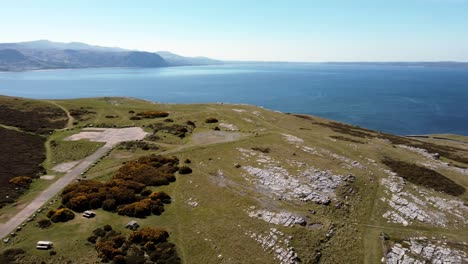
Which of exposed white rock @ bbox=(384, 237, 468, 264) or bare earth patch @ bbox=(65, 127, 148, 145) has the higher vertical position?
bare earth patch @ bbox=(65, 127, 148, 145)

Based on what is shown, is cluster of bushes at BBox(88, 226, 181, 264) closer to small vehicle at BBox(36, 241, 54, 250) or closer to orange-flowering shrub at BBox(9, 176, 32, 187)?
small vehicle at BBox(36, 241, 54, 250)

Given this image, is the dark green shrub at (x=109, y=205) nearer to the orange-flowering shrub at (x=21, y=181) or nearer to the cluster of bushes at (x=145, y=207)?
the cluster of bushes at (x=145, y=207)

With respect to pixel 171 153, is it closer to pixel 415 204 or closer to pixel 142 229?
pixel 142 229

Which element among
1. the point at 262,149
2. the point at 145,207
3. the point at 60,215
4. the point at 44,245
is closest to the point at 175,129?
the point at 262,149

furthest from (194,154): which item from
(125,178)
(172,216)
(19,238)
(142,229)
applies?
(19,238)

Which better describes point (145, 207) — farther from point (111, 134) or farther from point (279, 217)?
point (111, 134)

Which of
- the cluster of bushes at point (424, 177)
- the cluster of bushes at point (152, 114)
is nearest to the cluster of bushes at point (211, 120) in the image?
the cluster of bushes at point (152, 114)

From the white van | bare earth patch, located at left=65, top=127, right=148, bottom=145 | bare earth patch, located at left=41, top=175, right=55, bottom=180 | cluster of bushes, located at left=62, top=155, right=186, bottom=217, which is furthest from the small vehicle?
bare earth patch, located at left=65, top=127, right=148, bottom=145
